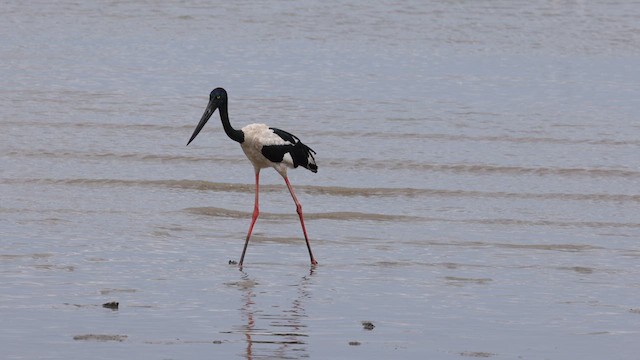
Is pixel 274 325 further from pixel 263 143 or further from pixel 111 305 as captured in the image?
pixel 263 143

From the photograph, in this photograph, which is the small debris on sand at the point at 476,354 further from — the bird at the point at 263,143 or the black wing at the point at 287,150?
the black wing at the point at 287,150

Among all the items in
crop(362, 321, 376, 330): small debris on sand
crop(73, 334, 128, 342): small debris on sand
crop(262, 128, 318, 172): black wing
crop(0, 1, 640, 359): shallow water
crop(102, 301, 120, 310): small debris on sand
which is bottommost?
crop(0, 1, 640, 359): shallow water

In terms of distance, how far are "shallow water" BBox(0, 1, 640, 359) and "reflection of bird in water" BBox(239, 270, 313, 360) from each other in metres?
0.02

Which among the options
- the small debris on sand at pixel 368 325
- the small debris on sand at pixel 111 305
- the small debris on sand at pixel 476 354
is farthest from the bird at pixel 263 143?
the small debris on sand at pixel 476 354

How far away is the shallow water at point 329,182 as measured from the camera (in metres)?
9.17

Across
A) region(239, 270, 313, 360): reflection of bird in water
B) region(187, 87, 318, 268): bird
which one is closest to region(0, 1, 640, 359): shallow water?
region(239, 270, 313, 360): reflection of bird in water

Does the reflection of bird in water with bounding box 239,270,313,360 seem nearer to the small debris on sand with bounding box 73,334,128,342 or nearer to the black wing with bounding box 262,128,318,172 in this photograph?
the small debris on sand with bounding box 73,334,128,342

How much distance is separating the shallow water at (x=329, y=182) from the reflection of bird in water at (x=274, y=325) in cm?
2

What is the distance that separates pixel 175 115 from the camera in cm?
2028

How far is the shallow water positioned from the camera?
9172 millimetres

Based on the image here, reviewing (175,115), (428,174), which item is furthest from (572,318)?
(175,115)

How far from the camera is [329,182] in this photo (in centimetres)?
1631

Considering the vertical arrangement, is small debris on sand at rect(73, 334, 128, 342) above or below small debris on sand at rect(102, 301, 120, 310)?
above

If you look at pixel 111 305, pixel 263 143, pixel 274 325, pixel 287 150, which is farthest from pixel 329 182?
pixel 274 325
